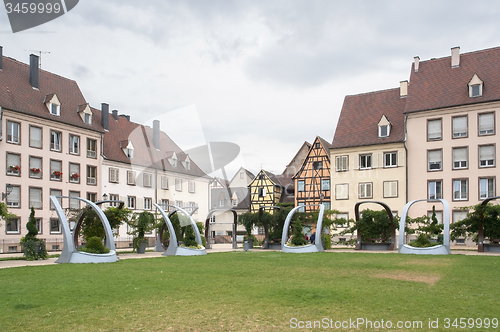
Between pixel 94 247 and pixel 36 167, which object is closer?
pixel 94 247

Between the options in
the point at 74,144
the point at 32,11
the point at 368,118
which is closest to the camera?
the point at 32,11

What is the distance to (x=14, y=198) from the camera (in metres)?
38.8

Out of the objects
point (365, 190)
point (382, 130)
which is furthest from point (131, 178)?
point (382, 130)

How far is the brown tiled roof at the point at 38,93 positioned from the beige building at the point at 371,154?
2401cm

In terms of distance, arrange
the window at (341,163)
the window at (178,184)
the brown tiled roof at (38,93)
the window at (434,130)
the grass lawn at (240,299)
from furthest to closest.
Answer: the window at (178,184) < the window at (341,163) < the window at (434,130) < the brown tiled roof at (38,93) < the grass lawn at (240,299)

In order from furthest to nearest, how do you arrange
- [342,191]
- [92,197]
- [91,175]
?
1. [342,191]
2. [92,197]
3. [91,175]

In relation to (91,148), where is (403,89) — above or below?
above

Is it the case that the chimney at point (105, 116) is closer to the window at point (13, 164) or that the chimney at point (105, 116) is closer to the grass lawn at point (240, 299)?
the window at point (13, 164)

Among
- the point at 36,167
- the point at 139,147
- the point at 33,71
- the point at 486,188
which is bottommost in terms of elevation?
the point at 486,188

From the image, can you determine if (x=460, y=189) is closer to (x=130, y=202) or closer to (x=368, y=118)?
(x=368, y=118)

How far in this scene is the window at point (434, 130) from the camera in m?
43.2

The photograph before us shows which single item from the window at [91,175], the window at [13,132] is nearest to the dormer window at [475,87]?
the window at [91,175]

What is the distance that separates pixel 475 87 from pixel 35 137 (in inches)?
1476

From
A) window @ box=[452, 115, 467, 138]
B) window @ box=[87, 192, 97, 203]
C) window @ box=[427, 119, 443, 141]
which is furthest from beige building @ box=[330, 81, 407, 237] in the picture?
window @ box=[87, 192, 97, 203]
